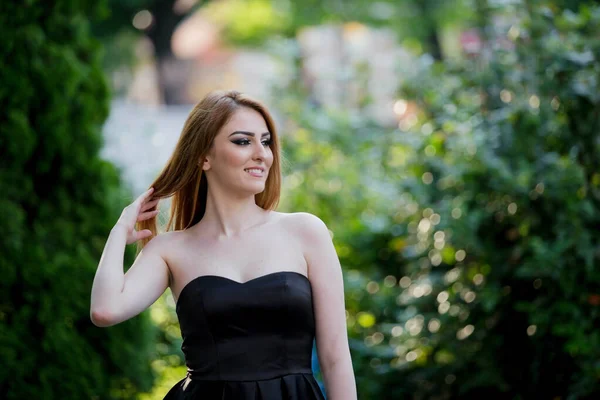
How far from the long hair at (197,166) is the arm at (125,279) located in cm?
12

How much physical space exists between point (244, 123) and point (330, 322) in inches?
25.2

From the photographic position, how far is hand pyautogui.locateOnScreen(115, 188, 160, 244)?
277cm

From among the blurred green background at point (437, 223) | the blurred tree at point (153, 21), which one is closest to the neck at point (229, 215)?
the blurred green background at point (437, 223)

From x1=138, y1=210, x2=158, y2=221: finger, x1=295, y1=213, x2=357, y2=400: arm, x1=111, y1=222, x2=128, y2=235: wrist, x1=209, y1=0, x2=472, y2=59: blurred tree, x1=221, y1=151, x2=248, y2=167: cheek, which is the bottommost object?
x1=295, y1=213, x2=357, y2=400: arm

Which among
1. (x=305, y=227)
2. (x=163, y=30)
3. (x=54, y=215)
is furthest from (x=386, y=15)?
(x=305, y=227)

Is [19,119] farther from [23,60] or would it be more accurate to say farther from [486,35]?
[486,35]

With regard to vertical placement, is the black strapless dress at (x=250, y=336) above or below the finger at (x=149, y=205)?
below

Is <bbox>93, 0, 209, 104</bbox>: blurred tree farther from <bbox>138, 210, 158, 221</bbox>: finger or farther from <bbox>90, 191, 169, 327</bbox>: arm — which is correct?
<bbox>90, 191, 169, 327</bbox>: arm

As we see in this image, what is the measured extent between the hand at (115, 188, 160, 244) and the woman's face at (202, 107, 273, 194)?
281 mm

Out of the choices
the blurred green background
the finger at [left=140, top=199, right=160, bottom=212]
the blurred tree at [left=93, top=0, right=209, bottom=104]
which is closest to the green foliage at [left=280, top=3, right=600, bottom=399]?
the blurred green background

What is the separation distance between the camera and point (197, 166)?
2.83 meters

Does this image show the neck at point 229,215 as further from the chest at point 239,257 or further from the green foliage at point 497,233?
the green foliage at point 497,233

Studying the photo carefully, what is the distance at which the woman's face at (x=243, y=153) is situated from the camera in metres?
2.70

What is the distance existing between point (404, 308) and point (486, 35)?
5.44 feet
